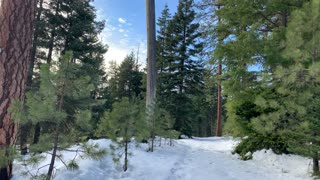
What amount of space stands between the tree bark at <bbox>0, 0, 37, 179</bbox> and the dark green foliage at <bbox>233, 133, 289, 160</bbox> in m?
5.15

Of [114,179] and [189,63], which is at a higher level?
[189,63]

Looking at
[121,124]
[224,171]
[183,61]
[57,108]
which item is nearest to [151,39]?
[121,124]

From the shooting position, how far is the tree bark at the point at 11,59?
3.73 metres

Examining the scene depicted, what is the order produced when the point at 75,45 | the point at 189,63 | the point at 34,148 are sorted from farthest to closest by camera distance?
the point at 189,63, the point at 75,45, the point at 34,148

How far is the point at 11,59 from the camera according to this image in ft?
12.5

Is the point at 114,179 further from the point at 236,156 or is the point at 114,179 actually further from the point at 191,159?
the point at 236,156

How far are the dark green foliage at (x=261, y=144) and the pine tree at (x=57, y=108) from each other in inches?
167

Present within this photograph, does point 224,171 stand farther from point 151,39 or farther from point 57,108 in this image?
point 151,39

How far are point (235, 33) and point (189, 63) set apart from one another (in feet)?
33.8

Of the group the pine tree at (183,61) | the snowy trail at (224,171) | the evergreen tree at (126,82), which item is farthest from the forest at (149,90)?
the evergreen tree at (126,82)

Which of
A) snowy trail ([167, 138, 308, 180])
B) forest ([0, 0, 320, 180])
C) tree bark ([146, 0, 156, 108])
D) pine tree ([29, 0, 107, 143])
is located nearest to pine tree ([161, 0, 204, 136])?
pine tree ([29, 0, 107, 143])

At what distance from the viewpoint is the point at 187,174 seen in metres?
4.79

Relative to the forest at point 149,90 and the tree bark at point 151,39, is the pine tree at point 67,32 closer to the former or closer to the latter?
the forest at point 149,90

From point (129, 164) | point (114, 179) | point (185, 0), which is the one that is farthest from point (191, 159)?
point (185, 0)
